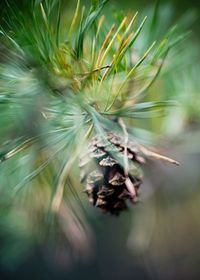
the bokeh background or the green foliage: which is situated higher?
the green foliage

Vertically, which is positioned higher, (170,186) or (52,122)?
(52,122)

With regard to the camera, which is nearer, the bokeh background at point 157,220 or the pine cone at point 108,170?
the pine cone at point 108,170

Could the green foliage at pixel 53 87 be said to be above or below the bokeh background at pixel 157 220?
above

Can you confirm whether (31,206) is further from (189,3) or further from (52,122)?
(189,3)

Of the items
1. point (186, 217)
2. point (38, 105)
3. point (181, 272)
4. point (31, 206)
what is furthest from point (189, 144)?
point (181, 272)

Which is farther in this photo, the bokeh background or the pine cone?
the bokeh background
